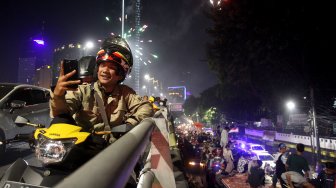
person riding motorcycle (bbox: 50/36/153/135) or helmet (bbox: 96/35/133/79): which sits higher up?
helmet (bbox: 96/35/133/79)

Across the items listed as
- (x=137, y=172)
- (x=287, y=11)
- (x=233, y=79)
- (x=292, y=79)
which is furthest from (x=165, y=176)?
(x=233, y=79)

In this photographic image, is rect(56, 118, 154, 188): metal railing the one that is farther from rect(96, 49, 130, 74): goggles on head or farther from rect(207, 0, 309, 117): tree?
rect(207, 0, 309, 117): tree

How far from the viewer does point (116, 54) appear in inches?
125

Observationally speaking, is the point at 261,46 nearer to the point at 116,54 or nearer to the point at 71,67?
the point at 116,54

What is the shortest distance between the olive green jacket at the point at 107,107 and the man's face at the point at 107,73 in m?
0.09

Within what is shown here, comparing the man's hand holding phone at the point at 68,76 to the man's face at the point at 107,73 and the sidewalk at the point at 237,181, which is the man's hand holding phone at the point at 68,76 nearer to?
the man's face at the point at 107,73

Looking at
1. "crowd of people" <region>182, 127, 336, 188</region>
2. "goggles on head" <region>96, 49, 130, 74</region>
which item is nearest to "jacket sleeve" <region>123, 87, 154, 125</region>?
"goggles on head" <region>96, 49, 130, 74</region>

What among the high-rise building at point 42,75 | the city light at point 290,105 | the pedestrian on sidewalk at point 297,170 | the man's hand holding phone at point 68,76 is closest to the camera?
the man's hand holding phone at point 68,76

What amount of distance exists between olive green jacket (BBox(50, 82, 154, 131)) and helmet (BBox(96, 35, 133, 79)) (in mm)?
280

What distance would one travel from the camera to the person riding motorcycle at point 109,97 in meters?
2.93

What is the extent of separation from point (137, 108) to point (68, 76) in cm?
124

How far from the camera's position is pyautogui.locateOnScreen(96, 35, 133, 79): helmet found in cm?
316

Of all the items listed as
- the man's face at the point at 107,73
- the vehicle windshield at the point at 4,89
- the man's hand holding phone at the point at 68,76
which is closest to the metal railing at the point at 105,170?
the man's hand holding phone at the point at 68,76

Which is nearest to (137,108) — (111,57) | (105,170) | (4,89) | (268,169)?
(111,57)
